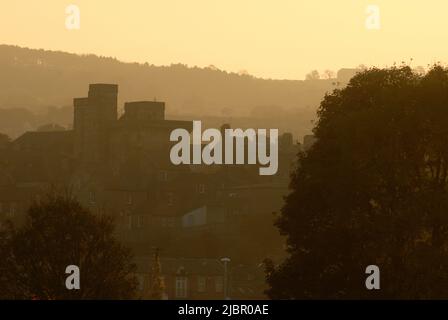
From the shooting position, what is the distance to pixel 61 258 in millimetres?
63312

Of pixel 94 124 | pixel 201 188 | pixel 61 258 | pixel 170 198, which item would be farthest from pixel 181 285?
pixel 94 124

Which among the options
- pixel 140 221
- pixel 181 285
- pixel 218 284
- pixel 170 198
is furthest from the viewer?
pixel 170 198

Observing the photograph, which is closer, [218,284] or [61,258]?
[61,258]

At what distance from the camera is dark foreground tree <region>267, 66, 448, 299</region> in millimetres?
53219

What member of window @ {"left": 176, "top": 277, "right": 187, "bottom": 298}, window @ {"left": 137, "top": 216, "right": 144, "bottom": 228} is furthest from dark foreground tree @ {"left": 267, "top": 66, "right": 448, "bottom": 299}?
window @ {"left": 137, "top": 216, "right": 144, "bottom": 228}

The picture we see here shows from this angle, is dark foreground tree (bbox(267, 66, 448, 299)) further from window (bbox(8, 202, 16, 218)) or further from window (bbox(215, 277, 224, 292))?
window (bbox(8, 202, 16, 218))

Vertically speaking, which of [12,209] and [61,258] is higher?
[12,209]

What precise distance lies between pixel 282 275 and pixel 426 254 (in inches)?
208

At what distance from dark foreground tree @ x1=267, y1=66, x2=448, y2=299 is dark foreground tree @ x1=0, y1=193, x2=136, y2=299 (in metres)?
7.53

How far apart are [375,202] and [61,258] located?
1347cm

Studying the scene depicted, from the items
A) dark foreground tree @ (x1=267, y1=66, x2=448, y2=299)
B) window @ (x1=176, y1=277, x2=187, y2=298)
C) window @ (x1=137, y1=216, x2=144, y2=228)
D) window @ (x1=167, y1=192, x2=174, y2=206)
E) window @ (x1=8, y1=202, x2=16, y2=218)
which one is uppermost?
window @ (x1=167, y1=192, x2=174, y2=206)

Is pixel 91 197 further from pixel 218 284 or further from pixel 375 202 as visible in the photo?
pixel 375 202

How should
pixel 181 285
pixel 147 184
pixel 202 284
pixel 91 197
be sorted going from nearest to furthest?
pixel 181 285
pixel 202 284
pixel 91 197
pixel 147 184
